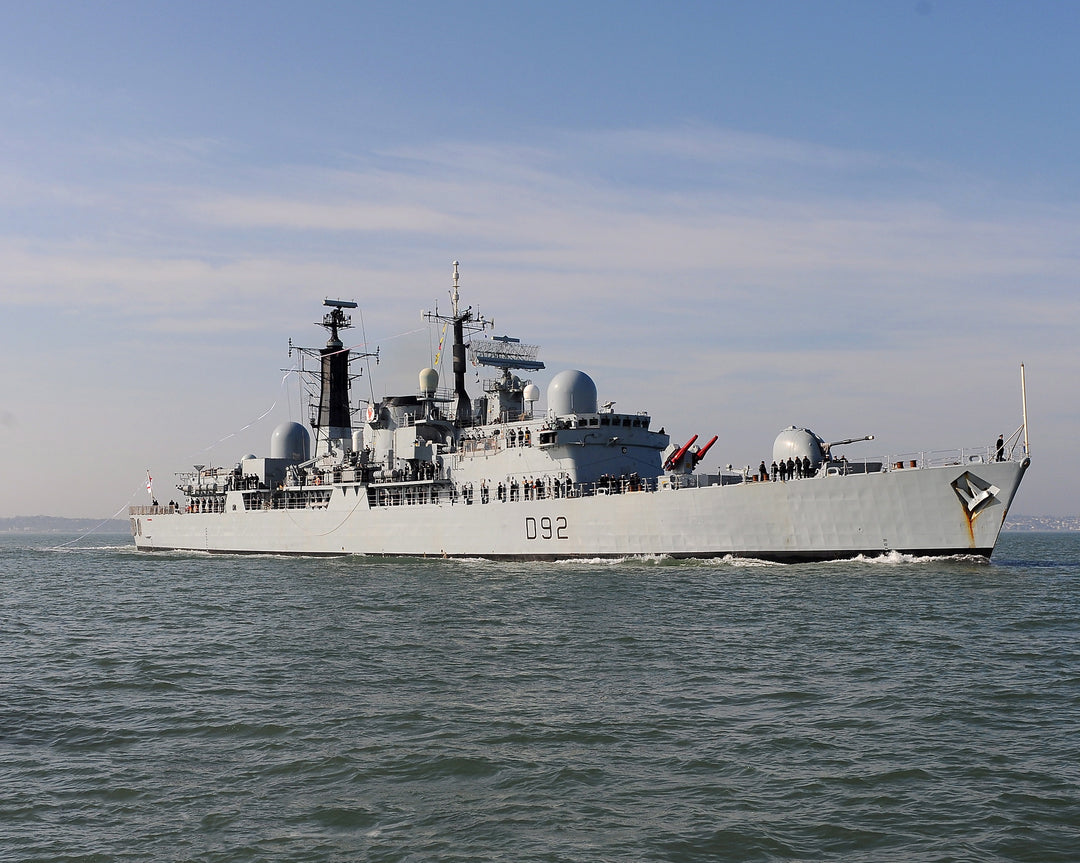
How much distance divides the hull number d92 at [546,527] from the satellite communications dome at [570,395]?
16.0 feet

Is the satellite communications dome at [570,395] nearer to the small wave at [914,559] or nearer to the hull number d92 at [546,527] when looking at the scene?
the hull number d92 at [546,527]

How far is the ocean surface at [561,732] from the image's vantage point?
8.31 m

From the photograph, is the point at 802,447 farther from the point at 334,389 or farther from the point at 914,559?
the point at 334,389

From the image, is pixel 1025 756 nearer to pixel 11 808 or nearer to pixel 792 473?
pixel 11 808

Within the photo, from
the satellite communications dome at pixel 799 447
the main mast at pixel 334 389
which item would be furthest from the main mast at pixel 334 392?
the satellite communications dome at pixel 799 447

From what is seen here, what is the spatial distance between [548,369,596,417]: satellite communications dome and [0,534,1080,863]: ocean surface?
52.5 feet

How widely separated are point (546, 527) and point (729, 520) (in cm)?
787

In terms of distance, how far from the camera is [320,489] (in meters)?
47.6

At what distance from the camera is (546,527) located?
35.7 metres

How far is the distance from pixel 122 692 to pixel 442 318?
35342 mm

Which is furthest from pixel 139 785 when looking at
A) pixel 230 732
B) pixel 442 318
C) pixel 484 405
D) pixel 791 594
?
pixel 442 318

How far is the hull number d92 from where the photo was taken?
35188mm

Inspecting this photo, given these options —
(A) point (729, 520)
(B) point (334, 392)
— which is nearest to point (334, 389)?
(B) point (334, 392)

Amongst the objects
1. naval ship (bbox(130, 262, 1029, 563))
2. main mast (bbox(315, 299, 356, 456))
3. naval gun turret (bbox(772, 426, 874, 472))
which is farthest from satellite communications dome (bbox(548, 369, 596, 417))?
main mast (bbox(315, 299, 356, 456))
